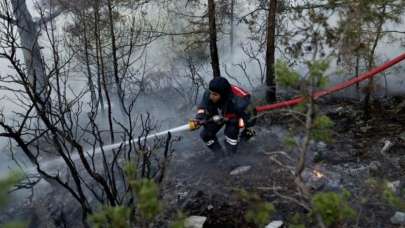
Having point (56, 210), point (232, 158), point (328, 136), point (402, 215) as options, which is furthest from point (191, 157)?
point (328, 136)

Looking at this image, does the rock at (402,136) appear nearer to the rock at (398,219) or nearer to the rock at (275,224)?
the rock at (398,219)

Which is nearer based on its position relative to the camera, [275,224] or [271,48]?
[275,224]

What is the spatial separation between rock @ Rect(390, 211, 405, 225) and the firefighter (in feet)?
7.49

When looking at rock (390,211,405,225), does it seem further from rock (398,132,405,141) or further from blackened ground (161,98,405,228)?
rock (398,132,405,141)

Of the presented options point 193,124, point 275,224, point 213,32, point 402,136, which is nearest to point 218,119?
point 193,124

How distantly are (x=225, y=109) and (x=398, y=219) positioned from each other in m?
2.78

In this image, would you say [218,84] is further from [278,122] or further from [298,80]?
[298,80]

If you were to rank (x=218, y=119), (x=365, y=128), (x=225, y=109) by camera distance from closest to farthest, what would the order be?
(x=218, y=119), (x=225, y=109), (x=365, y=128)

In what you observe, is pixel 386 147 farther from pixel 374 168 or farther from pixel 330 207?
pixel 330 207

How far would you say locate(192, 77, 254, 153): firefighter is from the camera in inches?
237

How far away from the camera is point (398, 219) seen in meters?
4.71

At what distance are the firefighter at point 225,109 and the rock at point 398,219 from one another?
2282 mm

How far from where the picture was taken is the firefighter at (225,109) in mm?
6021

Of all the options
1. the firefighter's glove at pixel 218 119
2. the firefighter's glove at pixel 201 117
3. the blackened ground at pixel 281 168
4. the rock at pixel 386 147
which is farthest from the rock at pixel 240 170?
the rock at pixel 386 147
